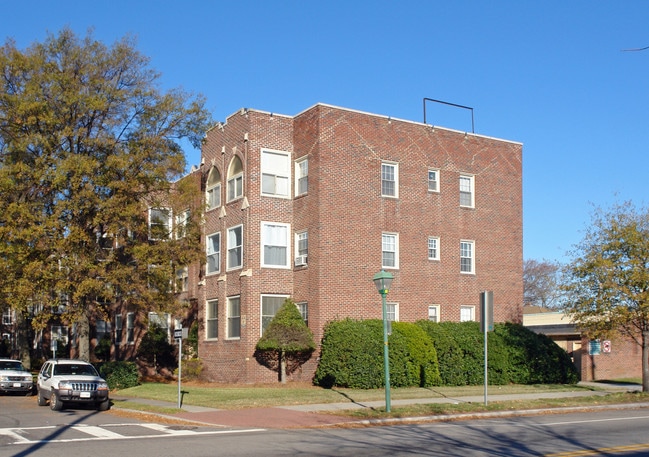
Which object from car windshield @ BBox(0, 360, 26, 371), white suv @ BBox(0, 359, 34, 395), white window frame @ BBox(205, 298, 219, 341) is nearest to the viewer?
white suv @ BBox(0, 359, 34, 395)

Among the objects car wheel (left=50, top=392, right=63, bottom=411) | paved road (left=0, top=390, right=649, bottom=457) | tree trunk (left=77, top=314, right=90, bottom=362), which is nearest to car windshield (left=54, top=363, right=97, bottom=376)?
car wheel (left=50, top=392, right=63, bottom=411)

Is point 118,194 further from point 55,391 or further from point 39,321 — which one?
point 55,391

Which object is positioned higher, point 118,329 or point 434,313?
point 434,313

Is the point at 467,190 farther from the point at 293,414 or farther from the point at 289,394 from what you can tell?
the point at 293,414

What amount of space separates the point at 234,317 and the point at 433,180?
10.9 meters

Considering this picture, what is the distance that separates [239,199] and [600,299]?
1512 cm

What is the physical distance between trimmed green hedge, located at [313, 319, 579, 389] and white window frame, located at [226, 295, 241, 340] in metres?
4.03

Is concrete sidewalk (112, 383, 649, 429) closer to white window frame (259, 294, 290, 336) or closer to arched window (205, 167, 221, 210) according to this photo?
white window frame (259, 294, 290, 336)

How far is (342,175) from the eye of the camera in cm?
3284

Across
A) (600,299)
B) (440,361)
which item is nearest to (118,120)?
(440,361)

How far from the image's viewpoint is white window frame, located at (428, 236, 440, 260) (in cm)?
3541

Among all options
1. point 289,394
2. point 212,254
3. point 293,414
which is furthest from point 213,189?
point 293,414

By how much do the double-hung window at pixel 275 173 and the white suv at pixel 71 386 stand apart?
38.4 ft

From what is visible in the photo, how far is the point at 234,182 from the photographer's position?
→ 34.4 metres
